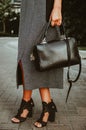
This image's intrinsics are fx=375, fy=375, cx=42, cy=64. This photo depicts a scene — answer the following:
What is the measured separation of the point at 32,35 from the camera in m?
3.96

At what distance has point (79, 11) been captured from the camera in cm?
2038

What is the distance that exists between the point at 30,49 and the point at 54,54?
30 centimetres

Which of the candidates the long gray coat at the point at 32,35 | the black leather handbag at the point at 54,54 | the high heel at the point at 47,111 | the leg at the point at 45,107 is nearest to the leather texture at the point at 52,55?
the black leather handbag at the point at 54,54

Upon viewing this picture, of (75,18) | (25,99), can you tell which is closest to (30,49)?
(25,99)

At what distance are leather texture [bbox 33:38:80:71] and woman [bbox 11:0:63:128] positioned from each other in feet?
0.69

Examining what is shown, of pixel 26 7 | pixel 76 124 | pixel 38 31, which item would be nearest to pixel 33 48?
pixel 38 31

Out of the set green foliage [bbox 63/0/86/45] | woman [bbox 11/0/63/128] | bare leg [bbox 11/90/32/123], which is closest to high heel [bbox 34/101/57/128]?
woman [bbox 11/0/63/128]

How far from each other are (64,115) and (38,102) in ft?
2.34

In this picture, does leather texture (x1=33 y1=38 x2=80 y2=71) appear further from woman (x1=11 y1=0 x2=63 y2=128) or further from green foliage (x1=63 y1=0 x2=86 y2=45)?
green foliage (x1=63 y1=0 x2=86 y2=45)

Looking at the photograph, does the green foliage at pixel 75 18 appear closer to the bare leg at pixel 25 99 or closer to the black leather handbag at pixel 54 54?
the bare leg at pixel 25 99

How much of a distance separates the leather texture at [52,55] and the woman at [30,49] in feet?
0.69

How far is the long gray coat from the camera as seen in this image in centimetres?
394

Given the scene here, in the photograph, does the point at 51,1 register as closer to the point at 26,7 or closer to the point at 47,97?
the point at 26,7

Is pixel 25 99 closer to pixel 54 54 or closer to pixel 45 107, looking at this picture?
pixel 45 107
